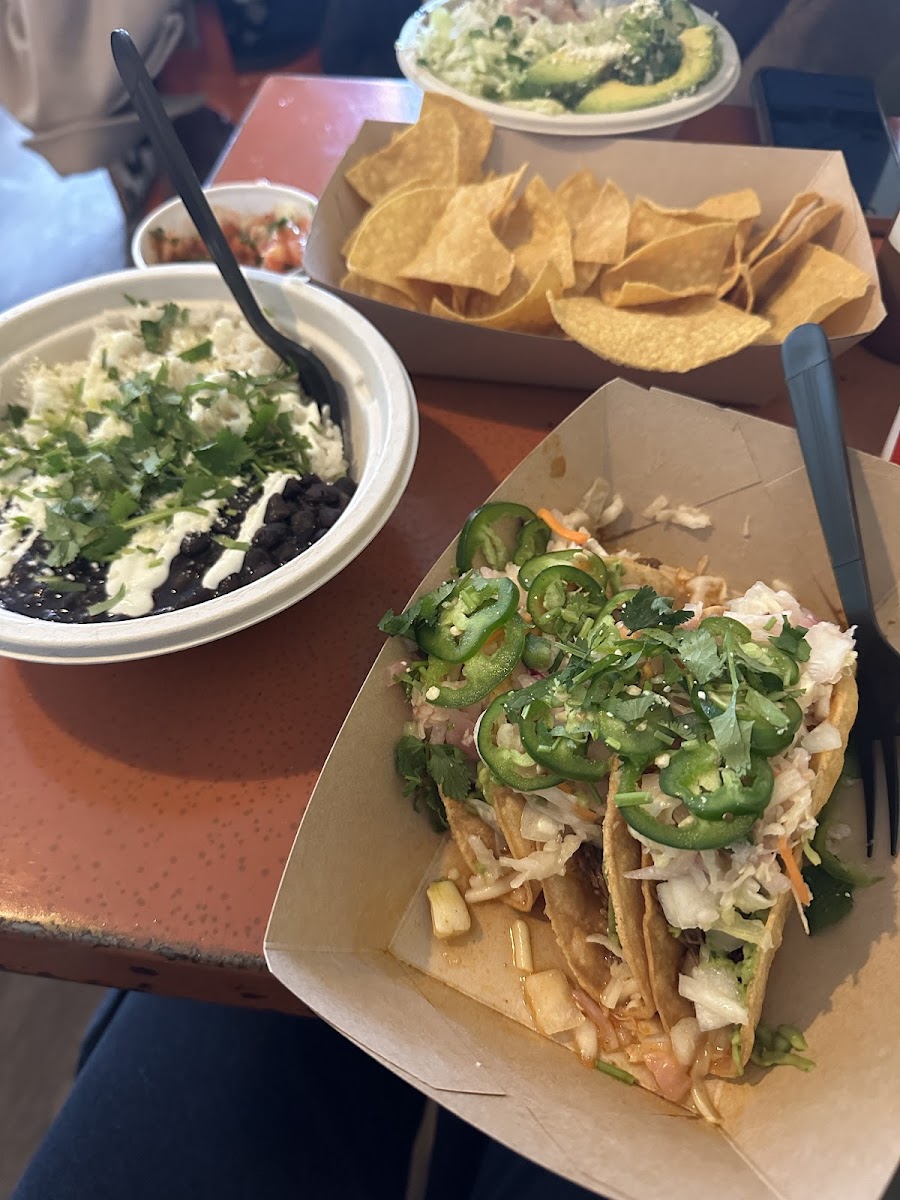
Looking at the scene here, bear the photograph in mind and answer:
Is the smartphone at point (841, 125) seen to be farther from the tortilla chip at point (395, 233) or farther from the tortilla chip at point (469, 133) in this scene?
the tortilla chip at point (395, 233)

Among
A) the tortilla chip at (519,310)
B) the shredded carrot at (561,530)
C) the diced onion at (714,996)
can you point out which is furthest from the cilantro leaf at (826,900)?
the tortilla chip at (519,310)

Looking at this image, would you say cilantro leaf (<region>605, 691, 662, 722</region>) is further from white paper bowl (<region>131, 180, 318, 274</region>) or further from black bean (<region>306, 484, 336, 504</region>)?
white paper bowl (<region>131, 180, 318, 274</region>)

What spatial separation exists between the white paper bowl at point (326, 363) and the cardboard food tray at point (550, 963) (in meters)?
0.14

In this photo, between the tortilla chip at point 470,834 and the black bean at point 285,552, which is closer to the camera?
the tortilla chip at point 470,834

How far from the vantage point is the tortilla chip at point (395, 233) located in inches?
55.4

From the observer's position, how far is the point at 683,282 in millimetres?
1416

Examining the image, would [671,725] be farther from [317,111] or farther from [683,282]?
[317,111]

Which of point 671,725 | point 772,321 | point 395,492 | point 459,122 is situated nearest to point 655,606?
point 671,725

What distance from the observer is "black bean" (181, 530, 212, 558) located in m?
1.03

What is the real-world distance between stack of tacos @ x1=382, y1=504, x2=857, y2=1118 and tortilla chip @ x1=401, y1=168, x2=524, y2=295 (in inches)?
23.1

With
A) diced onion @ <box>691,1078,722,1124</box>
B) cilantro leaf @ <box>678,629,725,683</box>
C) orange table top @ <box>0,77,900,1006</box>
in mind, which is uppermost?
cilantro leaf @ <box>678,629,725,683</box>

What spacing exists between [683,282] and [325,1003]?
1.27m

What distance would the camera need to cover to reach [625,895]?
0.80m

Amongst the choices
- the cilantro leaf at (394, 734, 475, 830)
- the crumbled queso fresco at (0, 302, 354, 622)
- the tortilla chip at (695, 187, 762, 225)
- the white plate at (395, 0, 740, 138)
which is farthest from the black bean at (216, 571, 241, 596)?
the white plate at (395, 0, 740, 138)
